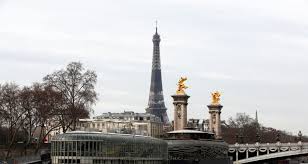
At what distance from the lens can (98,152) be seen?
7812cm

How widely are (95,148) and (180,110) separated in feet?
180

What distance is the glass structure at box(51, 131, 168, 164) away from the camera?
7688 cm

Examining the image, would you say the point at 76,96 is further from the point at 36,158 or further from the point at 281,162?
the point at 281,162

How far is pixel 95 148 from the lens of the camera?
255 ft

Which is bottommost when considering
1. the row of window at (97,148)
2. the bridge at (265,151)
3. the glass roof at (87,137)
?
the bridge at (265,151)

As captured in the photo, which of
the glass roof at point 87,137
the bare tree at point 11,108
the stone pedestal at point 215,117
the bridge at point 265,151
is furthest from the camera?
the stone pedestal at point 215,117

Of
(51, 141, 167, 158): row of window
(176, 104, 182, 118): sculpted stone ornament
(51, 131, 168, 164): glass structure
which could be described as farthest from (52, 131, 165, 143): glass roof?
(176, 104, 182, 118): sculpted stone ornament

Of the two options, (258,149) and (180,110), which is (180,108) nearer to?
(180,110)

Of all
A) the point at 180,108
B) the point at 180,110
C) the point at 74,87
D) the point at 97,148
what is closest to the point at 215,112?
the point at 180,110

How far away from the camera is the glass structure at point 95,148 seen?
252 ft

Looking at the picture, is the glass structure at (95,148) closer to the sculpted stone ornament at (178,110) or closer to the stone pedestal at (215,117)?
the sculpted stone ornament at (178,110)

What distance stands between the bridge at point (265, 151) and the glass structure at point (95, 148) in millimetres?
41467

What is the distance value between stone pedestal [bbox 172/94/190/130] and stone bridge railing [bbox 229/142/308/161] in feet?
32.0

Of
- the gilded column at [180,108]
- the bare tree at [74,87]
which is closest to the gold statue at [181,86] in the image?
the gilded column at [180,108]
